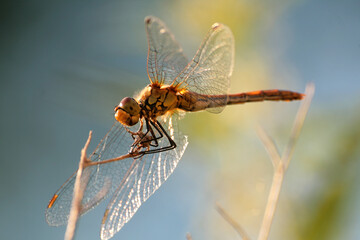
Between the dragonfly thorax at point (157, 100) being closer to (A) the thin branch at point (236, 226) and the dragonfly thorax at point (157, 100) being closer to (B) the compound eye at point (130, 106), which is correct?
(B) the compound eye at point (130, 106)

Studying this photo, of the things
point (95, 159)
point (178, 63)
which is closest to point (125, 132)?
point (95, 159)

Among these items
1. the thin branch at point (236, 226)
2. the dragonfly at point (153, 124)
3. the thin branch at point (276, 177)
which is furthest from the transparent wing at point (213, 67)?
the thin branch at point (236, 226)

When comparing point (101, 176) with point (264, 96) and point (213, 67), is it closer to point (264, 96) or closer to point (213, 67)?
point (213, 67)

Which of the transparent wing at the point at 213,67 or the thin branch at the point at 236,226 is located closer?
the thin branch at the point at 236,226

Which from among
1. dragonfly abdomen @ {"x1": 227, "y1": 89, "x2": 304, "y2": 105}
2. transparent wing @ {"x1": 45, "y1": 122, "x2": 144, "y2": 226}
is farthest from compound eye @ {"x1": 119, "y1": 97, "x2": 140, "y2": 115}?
dragonfly abdomen @ {"x1": 227, "y1": 89, "x2": 304, "y2": 105}

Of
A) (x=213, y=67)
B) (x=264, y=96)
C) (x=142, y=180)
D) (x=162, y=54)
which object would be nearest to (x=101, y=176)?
(x=142, y=180)

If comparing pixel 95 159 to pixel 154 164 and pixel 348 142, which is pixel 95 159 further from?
pixel 348 142
